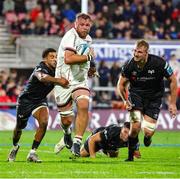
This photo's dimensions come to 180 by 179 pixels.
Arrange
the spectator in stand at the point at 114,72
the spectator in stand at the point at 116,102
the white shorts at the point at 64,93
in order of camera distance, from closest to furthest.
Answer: the white shorts at the point at 64,93
the spectator in stand at the point at 116,102
the spectator in stand at the point at 114,72

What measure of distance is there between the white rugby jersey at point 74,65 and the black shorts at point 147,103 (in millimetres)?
1096

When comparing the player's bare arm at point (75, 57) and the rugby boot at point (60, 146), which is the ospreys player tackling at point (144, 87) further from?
the rugby boot at point (60, 146)

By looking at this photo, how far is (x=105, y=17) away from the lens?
35.8 m

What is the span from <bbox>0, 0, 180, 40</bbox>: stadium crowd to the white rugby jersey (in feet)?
61.2

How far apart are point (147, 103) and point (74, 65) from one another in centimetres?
178

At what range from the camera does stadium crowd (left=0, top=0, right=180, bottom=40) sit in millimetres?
34875

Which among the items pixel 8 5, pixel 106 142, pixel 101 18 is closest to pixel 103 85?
pixel 101 18

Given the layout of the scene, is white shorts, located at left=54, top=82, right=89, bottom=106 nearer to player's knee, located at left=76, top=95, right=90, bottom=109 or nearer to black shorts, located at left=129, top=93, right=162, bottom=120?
player's knee, located at left=76, top=95, right=90, bottom=109

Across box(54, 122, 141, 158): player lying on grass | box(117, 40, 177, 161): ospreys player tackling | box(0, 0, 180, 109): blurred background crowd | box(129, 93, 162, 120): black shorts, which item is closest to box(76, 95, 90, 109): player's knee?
box(117, 40, 177, 161): ospreys player tackling

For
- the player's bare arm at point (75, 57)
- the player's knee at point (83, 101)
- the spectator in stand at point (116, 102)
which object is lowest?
the spectator in stand at point (116, 102)

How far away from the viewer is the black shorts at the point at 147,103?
15758 millimetres

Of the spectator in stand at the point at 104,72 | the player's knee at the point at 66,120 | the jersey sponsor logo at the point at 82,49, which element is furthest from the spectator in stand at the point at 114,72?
the jersey sponsor logo at the point at 82,49

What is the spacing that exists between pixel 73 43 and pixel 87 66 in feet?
1.64

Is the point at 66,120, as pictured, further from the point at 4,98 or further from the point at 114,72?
the point at 114,72
